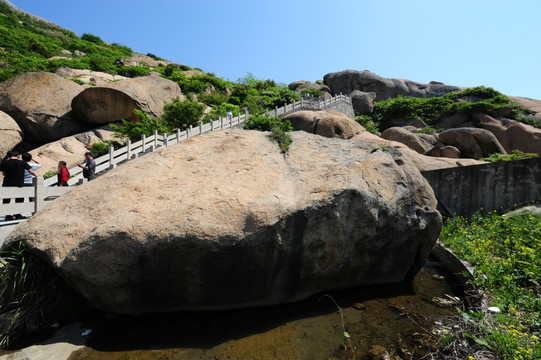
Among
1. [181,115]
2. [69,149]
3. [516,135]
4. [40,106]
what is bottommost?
[516,135]

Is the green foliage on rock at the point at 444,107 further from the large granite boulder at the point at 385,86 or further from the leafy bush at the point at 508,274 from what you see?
the leafy bush at the point at 508,274

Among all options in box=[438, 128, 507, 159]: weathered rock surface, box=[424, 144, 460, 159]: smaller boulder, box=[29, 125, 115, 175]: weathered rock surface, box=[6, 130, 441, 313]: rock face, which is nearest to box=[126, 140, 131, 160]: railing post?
box=[29, 125, 115, 175]: weathered rock surface

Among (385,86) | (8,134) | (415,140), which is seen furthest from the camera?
(385,86)

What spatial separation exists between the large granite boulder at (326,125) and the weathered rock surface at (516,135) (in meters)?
14.4

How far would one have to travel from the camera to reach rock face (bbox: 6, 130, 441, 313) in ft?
12.8

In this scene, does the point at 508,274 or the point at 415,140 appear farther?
the point at 415,140

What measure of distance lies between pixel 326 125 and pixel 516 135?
17.7 meters

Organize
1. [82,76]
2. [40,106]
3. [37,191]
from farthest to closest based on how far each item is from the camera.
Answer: [82,76] → [40,106] → [37,191]

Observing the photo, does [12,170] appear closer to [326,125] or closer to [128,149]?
[128,149]

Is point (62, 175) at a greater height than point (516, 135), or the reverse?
point (62, 175)

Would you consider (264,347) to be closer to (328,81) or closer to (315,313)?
(315,313)

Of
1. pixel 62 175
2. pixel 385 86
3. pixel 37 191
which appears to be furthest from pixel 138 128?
pixel 385 86

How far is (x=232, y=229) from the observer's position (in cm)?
405

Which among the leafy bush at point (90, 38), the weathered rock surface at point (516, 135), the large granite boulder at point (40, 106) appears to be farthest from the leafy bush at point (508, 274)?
the leafy bush at point (90, 38)
